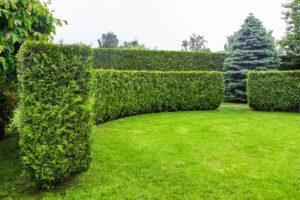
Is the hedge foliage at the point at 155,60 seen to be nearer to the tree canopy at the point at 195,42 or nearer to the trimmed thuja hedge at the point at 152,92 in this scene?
the trimmed thuja hedge at the point at 152,92

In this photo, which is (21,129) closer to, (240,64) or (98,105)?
(98,105)

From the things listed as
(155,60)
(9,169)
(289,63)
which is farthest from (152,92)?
(289,63)

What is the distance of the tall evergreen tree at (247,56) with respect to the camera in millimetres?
16953

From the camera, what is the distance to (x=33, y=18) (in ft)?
13.7

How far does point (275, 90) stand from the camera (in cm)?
1184

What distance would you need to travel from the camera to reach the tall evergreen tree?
16953 mm

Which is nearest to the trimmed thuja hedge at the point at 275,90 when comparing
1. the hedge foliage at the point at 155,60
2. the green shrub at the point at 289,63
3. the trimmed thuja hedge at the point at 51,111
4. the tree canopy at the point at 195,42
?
the hedge foliage at the point at 155,60

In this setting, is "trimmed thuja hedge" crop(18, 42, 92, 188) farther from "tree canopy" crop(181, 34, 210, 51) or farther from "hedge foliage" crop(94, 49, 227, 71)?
"tree canopy" crop(181, 34, 210, 51)

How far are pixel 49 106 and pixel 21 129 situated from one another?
46 centimetres

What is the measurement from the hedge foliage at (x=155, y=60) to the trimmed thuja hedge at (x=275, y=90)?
21.7 ft

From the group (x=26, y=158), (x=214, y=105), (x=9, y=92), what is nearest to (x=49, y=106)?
(x=26, y=158)

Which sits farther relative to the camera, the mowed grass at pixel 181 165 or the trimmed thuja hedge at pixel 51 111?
the mowed grass at pixel 181 165

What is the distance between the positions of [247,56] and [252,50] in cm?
48

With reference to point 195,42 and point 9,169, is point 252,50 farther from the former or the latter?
point 195,42
